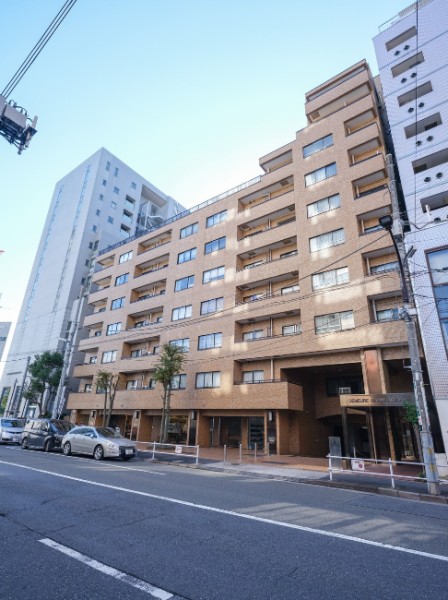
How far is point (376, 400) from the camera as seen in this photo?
17891mm

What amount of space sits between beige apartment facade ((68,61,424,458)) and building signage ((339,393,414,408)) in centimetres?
6

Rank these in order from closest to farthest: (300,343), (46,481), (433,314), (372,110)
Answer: (46,481), (433,314), (300,343), (372,110)

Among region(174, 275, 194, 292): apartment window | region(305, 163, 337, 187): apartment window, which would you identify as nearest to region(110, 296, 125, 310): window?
region(174, 275, 194, 292): apartment window

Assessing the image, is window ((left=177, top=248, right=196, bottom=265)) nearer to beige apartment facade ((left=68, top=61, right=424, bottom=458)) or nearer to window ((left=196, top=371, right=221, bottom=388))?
beige apartment facade ((left=68, top=61, right=424, bottom=458))

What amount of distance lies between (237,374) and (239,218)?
14465 mm

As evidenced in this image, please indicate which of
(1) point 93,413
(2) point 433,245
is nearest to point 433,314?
(2) point 433,245

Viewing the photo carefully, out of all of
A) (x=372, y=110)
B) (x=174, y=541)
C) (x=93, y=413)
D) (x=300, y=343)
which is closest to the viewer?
(x=174, y=541)

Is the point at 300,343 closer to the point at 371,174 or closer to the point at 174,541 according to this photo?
the point at 371,174

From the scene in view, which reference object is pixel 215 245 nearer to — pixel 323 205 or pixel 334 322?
pixel 323 205

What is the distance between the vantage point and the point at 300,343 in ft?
75.4

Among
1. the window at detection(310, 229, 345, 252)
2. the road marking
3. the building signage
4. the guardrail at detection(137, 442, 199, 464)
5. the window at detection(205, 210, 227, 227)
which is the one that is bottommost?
the road marking

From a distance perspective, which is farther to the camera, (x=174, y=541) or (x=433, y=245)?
(x=433, y=245)

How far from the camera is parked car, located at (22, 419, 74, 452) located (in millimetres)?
17906

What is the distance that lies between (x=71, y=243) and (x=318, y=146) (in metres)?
42.4
